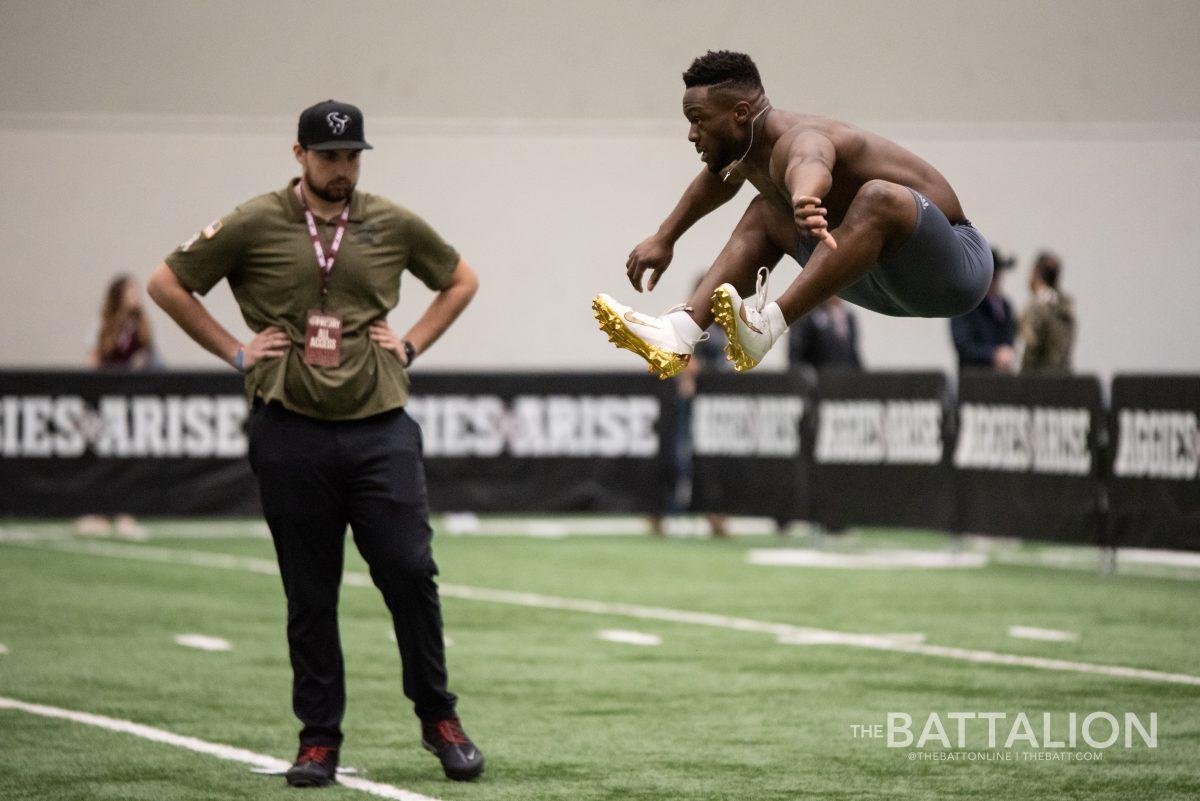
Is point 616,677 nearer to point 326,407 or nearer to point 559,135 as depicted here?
point 326,407

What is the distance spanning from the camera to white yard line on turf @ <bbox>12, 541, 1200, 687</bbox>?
33.0 ft

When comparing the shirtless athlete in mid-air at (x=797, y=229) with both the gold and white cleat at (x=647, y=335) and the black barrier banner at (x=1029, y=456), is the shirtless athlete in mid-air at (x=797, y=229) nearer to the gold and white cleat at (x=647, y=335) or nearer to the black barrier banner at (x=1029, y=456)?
the gold and white cleat at (x=647, y=335)

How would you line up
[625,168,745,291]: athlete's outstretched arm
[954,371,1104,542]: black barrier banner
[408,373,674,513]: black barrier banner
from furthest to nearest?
[408,373,674,513]: black barrier banner
[954,371,1104,542]: black barrier banner
[625,168,745,291]: athlete's outstretched arm

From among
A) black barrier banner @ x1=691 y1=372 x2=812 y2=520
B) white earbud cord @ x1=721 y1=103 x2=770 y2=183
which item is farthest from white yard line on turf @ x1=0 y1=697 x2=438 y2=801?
black barrier banner @ x1=691 y1=372 x2=812 y2=520

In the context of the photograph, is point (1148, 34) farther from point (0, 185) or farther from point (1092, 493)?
point (0, 185)

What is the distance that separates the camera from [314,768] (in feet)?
23.2

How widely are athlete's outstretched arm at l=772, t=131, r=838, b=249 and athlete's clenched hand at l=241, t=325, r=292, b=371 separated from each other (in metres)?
1.95

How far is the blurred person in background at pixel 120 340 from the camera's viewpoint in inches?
689

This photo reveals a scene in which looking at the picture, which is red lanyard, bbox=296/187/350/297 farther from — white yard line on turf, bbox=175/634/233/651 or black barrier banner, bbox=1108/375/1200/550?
black barrier banner, bbox=1108/375/1200/550

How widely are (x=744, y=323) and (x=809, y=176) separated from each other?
1.67 feet

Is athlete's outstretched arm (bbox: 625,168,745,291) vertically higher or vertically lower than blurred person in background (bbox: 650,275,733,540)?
higher

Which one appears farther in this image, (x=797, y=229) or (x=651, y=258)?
(x=651, y=258)

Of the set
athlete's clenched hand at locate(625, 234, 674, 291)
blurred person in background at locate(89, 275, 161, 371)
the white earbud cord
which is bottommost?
blurred person in background at locate(89, 275, 161, 371)

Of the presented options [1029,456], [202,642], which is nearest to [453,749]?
[202,642]
